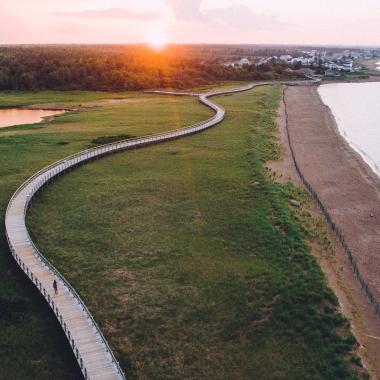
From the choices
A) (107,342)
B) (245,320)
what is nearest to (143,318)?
(107,342)

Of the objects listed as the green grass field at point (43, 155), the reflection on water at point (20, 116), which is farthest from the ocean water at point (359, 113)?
the reflection on water at point (20, 116)

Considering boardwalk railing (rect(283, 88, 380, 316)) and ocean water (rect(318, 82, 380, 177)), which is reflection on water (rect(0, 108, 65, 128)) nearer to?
boardwalk railing (rect(283, 88, 380, 316))

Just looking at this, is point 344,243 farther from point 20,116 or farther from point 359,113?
point 20,116

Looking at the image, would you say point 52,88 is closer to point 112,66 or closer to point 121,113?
point 112,66

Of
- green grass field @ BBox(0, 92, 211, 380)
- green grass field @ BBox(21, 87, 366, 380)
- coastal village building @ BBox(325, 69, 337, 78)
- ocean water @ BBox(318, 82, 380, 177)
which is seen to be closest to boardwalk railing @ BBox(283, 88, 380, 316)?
green grass field @ BBox(21, 87, 366, 380)

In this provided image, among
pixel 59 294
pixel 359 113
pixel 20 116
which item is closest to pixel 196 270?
pixel 59 294
